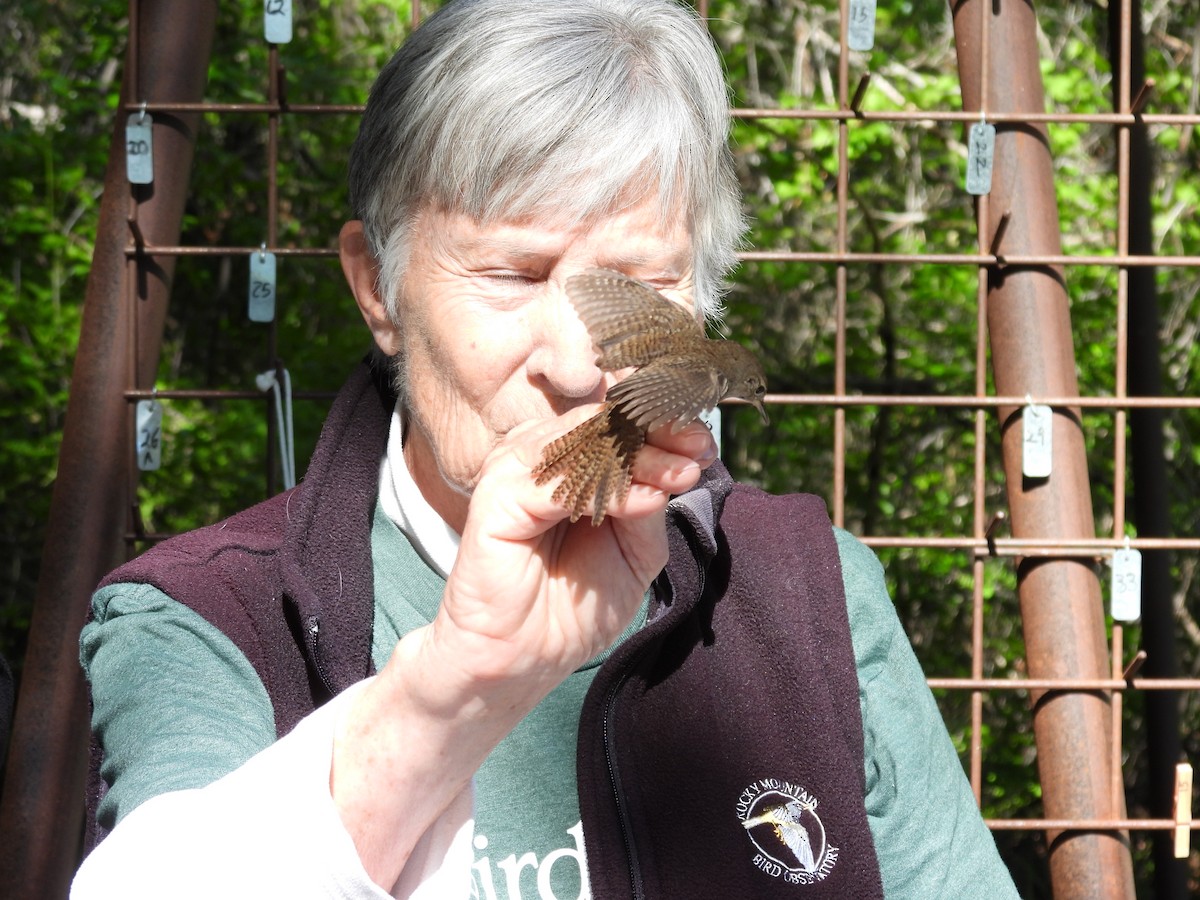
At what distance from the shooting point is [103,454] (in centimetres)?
235

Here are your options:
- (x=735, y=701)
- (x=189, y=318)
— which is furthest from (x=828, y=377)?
(x=735, y=701)

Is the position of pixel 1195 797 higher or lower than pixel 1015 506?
lower

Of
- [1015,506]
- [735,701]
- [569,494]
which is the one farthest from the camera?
[1015,506]

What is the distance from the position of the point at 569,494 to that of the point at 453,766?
27cm

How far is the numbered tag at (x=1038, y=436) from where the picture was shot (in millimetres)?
2463

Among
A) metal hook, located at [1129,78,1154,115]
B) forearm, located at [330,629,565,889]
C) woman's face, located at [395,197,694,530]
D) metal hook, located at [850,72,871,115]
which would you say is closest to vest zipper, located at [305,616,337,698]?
woman's face, located at [395,197,694,530]

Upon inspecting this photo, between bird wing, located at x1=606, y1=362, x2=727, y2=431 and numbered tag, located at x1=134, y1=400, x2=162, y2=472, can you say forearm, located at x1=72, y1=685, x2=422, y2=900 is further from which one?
numbered tag, located at x1=134, y1=400, x2=162, y2=472

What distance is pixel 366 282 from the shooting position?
1689 millimetres

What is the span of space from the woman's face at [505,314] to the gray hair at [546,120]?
0.09ft

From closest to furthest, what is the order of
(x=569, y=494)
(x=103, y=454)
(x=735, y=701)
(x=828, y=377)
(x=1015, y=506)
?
(x=569, y=494) < (x=735, y=701) < (x=103, y=454) < (x=1015, y=506) < (x=828, y=377)

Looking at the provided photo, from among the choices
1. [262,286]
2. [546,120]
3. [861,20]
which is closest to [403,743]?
[546,120]

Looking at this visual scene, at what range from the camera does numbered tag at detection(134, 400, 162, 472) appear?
2379 millimetres

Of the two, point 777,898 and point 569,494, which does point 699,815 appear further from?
point 569,494

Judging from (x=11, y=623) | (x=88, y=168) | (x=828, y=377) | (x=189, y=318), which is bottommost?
(x=11, y=623)
